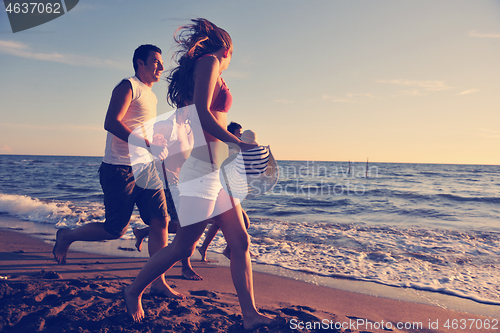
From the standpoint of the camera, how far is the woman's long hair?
5.81 ft

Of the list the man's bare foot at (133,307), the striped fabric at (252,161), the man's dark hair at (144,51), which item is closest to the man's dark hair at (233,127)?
the man's dark hair at (144,51)

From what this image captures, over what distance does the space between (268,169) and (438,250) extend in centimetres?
466

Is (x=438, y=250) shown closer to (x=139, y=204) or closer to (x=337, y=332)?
(x=337, y=332)

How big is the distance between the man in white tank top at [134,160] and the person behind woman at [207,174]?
621mm

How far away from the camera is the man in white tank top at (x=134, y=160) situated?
2.30 meters

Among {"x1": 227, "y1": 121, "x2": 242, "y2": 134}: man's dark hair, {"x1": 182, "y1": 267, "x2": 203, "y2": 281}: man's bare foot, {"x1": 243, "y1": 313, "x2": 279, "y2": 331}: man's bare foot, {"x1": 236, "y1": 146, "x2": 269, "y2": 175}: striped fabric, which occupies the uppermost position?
{"x1": 227, "y1": 121, "x2": 242, "y2": 134}: man's dark hair

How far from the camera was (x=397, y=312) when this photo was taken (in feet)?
8.89

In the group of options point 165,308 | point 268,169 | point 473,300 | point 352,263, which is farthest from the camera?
point 352,263

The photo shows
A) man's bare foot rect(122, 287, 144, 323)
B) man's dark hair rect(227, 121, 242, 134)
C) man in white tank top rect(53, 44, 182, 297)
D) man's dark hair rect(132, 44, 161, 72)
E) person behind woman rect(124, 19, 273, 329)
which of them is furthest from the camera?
man's dark hair rect(227, 121, 242, 134)

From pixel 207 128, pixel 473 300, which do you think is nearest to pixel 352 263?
pixel 473 300

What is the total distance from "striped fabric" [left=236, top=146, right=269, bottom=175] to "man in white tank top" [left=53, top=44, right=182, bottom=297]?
2.89 feet

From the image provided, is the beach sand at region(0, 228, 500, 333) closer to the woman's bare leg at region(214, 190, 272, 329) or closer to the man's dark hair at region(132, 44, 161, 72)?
the woman's bare leg at region(214, 190, 272, 329)

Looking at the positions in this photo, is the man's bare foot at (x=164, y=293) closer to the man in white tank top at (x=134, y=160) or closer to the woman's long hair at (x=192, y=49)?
the man in white tank top at (x=134, y=160)

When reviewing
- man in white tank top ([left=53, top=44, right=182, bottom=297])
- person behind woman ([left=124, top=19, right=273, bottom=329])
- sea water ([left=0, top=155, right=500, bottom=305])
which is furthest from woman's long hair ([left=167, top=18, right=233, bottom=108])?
sea water ([left=0, top=155, right=500, bottom=305])
